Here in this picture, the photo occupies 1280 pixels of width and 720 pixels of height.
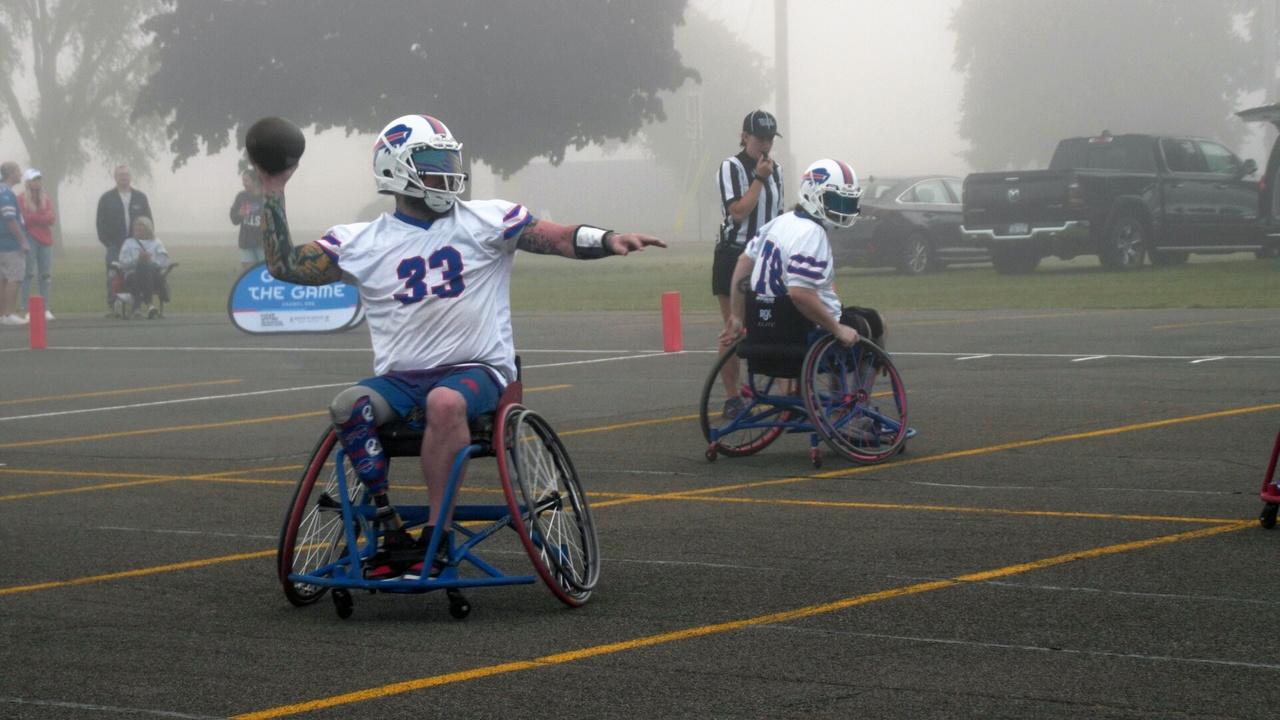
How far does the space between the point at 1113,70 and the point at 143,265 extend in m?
76.9

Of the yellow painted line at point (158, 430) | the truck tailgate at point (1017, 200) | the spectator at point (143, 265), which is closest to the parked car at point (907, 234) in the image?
the truck tailgate at point (1017, 200)

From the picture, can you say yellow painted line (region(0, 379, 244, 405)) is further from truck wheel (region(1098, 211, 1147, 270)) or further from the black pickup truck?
truck wheel (region(1098, 211, 1147, 270))

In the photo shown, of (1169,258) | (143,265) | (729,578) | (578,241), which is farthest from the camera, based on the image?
(1169,258)

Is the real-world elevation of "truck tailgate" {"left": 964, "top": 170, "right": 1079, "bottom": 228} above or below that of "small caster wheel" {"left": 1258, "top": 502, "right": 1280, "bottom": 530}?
above

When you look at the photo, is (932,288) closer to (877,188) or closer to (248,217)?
(877,188)

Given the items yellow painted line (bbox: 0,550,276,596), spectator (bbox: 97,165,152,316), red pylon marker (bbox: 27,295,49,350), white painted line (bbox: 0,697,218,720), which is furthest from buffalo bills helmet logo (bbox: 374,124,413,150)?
spectator (bbox: 97,165,152,316)

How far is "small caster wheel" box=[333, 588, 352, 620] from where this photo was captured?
7.06 meters

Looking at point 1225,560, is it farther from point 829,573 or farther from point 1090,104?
point 1090,104

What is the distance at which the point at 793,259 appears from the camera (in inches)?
430

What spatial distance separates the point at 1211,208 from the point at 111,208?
59.0 feet

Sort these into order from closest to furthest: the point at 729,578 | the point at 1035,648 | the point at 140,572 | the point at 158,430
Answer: the point at 1035,648 < the point at 729,578 < the point at 140,572 < the point at 158,430

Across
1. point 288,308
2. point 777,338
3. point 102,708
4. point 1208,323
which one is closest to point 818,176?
point 777,338

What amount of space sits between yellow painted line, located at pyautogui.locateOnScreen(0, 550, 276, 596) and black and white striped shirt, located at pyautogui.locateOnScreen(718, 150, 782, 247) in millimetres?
5600

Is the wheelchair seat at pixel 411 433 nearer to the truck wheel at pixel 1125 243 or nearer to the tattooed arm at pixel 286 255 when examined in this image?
the tattooed arm at pixel 286 255
